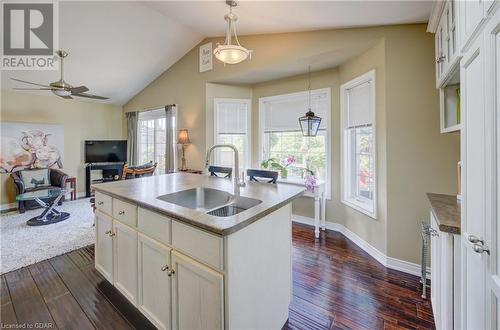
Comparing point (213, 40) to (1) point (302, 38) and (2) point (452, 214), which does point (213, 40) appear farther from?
(2) point (452, 214)

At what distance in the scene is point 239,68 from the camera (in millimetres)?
3801

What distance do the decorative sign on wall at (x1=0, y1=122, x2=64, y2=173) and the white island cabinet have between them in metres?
4.87

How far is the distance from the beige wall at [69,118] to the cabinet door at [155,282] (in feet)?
17.6

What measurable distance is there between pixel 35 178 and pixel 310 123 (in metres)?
5.83

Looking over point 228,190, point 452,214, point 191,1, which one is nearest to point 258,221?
point 228,190

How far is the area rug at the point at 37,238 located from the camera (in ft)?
8.79

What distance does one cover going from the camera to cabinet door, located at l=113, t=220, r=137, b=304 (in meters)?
1.68

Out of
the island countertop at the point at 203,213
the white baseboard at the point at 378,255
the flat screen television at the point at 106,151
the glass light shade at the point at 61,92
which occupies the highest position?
the glass light shade at the point at 61,92

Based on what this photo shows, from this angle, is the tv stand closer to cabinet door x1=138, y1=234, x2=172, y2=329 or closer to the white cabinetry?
cabinet door x1=138, y1=234, x2=172, y2=329

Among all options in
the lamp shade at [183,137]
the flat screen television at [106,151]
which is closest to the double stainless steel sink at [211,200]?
the lamp shade at [183,137]

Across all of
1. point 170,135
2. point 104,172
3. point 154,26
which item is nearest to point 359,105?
point 154,26

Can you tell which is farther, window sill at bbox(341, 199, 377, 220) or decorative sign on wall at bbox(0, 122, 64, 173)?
decorative sign on wall at bbox(0, 122, 64, 173)

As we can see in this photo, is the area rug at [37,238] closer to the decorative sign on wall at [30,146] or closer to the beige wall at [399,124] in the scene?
the decorative sign on wall at [30,146]

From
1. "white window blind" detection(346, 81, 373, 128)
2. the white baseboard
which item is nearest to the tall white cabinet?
the white baseboard
